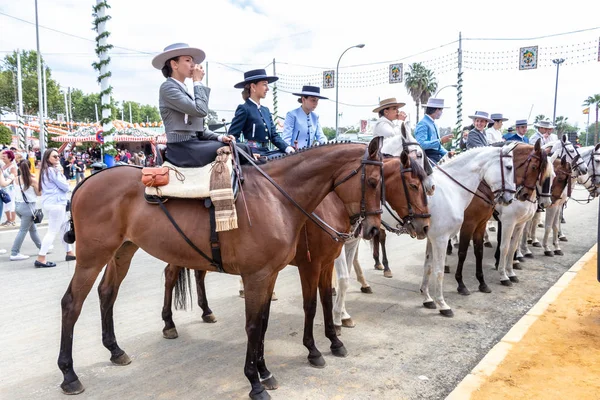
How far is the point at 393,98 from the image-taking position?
574 centimetres

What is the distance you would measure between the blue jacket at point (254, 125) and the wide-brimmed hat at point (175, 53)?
3.80ft

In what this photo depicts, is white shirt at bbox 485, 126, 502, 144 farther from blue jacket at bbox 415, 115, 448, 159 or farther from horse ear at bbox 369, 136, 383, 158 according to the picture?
horse ear at bbox 369, 136, 383, 158

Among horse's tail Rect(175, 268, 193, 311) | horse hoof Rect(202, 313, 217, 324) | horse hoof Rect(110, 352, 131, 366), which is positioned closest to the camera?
horse hoof Rect(110, 352, 131, 366)

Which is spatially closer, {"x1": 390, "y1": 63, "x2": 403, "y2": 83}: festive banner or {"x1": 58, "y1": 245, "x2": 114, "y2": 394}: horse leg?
{"x1": 58, "y1": 245, "x2": 114, "y2": 394}: horse leg

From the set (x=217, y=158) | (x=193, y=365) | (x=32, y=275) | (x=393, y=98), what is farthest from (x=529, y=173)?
(x=32, y=275)

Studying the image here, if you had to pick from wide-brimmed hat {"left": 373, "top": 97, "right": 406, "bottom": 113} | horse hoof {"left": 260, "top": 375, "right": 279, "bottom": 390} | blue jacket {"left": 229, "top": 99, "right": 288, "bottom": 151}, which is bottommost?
horse hoof {"left": 260, "top": 375, "right": 279, "bottom": 390}

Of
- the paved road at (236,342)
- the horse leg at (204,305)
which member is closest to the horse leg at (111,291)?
the paved road at (236,342)

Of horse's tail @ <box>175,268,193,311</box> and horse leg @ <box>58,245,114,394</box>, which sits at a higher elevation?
horse leg @ <box>58,245,114,394</box>

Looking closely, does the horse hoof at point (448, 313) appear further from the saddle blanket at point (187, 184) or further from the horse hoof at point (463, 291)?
the saddle blanket at point (187, 184)

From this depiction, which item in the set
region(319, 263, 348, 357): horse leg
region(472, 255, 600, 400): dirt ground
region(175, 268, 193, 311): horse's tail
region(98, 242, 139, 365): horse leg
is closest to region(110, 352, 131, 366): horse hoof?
region(98, 242, 139, 365): horse leg

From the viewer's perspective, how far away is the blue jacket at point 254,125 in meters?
4.75

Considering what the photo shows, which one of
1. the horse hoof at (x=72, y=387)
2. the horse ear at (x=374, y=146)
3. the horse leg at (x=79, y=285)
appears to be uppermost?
the horse ear at (x=374, y=146)

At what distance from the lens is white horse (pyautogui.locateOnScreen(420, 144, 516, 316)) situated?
532 cm

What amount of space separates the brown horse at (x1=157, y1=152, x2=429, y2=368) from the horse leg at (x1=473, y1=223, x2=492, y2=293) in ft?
10.2
